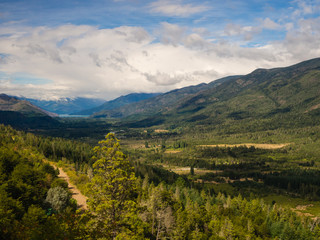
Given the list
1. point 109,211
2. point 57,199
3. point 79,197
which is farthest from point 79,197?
point 109,211

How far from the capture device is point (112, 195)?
25.9 m

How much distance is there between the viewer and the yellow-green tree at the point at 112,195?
974 inches

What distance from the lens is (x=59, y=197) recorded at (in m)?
57.0

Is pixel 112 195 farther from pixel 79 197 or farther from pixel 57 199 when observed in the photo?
pixel 79 197

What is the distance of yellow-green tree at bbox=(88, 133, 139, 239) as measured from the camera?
24734mm

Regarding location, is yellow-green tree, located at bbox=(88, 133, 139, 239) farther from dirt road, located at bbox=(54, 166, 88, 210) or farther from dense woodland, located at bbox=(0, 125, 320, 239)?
dirt road, located at bbox=(54, 166, 88, 210)

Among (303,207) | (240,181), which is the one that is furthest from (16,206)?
(240,181)

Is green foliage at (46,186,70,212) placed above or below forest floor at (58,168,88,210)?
above

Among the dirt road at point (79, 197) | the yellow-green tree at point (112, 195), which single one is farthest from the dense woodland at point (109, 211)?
the dirt road at point (79, 197)

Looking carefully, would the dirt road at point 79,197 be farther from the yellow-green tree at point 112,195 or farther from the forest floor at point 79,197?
the yellow-green tree at point 112,195

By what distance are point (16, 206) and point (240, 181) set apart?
193 metres

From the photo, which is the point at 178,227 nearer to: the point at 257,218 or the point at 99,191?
the point at 99,191

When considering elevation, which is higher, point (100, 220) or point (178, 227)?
point (100, 220)

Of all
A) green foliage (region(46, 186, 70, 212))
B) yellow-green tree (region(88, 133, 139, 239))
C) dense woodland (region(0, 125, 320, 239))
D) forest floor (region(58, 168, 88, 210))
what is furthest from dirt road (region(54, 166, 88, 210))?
yellow-green tree (region(88, 133, 139, 239))
